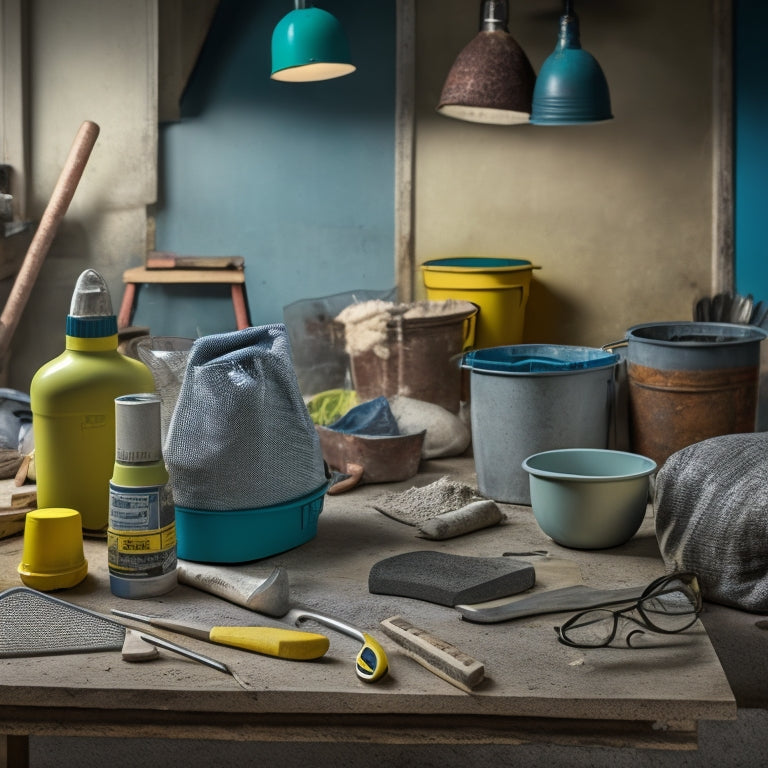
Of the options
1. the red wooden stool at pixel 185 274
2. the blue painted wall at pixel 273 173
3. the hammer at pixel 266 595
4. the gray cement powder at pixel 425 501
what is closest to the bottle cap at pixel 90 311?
the hammer at pixel 266 595

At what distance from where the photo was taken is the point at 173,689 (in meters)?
1.43

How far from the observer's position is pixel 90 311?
6.61ft

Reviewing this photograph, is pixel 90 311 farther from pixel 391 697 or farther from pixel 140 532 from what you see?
pixel 391 697

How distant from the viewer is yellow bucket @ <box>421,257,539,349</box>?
3.88 m

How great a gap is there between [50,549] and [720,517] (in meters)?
1.21

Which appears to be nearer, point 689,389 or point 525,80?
point 689,389

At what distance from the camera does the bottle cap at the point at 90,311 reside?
1.99 metres

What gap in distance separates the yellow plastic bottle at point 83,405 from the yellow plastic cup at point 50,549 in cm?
21

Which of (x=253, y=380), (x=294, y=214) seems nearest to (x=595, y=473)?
(x=253, y=380)

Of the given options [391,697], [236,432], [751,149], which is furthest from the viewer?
[751,149]

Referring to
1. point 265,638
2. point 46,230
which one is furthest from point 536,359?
point 46,230

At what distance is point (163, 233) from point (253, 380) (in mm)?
2745

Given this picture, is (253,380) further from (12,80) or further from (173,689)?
(12,80)

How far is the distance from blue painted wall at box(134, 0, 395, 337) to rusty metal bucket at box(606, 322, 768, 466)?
1.89 meters
